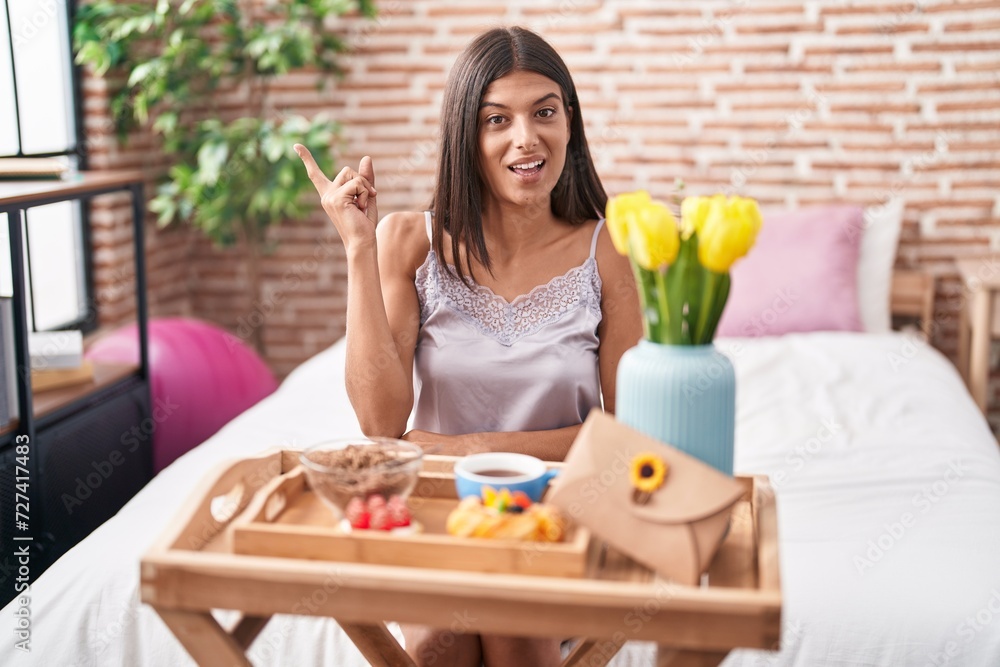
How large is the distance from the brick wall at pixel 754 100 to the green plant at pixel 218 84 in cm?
23

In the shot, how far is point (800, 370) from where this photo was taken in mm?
2818

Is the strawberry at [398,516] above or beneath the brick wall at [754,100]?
beneath

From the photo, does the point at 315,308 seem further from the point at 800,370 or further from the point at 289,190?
the point at 800,370

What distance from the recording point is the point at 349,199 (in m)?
1.49

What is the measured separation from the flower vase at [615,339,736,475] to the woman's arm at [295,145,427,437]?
0.55 m

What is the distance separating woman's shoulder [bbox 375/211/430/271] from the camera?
181cm

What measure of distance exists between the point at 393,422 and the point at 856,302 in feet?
6.67

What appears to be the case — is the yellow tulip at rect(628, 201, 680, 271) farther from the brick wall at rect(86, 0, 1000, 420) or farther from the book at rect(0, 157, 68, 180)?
the brick wall at rect(86, 0, 1000, 420)

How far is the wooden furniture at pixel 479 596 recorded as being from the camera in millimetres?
980

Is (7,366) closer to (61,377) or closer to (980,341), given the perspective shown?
(61,377)

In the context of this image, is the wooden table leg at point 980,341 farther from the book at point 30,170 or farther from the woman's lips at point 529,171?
the book at point 30,170

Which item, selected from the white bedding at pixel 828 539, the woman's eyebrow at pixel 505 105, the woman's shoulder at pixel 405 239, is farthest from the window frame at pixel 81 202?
the woman's eyebrow at pixel 505 105

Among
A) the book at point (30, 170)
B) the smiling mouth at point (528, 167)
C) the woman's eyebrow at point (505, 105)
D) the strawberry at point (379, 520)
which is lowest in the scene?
the strawberry at point (379, 520)

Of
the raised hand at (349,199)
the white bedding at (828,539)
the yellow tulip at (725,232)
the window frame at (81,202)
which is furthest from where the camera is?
the window frame at (81,202)
